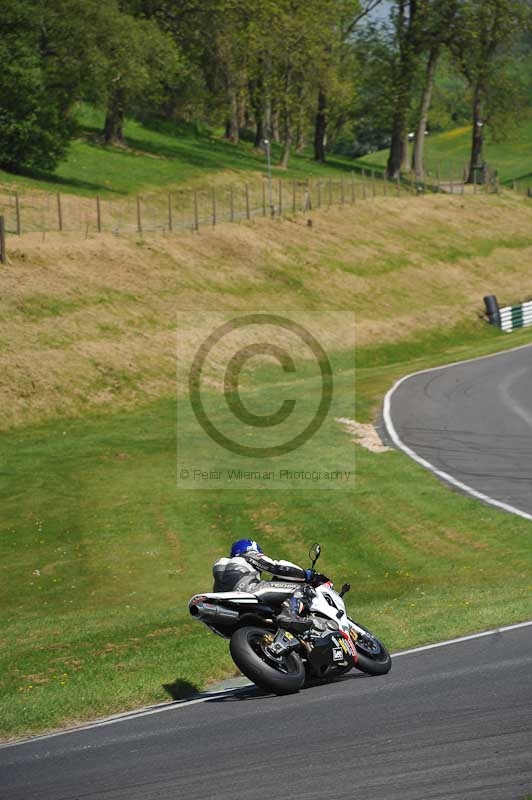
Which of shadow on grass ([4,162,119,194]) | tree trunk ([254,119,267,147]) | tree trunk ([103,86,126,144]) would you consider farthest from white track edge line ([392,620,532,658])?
tree trunk ([254,119,267,147])

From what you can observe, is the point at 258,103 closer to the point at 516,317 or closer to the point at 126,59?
the point at 126,59

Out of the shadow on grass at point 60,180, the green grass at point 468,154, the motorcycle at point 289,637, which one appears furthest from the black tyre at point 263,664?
the green grass at point 468,154

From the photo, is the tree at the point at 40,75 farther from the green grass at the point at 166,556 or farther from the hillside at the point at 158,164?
the green grass at the point at 166,556

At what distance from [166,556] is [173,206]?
169ft

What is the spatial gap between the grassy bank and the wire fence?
108 inches

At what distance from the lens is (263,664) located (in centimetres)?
1142

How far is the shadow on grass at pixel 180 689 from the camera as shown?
12812mm

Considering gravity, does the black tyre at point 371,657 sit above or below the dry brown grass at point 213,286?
above

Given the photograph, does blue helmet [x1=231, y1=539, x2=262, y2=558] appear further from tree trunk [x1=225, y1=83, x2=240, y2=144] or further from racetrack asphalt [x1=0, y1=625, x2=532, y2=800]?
tree trunk [x1=225, y1=83, x2=240, y2=144]

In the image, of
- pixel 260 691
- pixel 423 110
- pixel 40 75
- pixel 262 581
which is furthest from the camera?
pixel 423 110

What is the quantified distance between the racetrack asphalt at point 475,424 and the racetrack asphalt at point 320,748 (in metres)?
13.1

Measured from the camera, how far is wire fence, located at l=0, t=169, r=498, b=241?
5841 centimetres

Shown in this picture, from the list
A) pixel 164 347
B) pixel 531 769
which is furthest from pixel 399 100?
pixel 531 769

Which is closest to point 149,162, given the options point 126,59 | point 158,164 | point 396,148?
point 158,164
